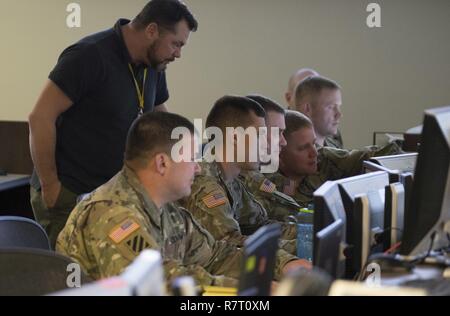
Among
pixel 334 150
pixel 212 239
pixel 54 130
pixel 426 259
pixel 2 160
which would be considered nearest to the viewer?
pixel 426 259

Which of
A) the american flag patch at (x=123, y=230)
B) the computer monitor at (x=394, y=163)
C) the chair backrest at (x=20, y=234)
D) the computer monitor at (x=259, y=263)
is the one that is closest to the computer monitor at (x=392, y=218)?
the computer monitor at (x=394, y=163)

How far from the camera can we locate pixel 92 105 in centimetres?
318

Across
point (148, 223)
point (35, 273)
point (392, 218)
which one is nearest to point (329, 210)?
point (392, 218)

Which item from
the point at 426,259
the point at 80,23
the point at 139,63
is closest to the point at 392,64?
the point at 80,23

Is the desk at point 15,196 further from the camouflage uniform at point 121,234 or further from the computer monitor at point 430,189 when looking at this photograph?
Result: the computer monitor at point 430,189

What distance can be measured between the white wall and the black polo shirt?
8.41ft

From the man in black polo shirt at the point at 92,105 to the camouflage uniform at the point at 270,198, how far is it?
0.58 metres

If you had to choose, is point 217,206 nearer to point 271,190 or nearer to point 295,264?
point 295,264

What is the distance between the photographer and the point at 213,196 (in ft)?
8.98

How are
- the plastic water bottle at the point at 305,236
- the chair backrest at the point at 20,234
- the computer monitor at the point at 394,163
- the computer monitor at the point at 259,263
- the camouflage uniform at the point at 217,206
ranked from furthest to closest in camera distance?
the computer monitor at the point at 394,163
the camouflage uniform at the point at 217,206
the plastic water bottle at the point at 305,236
the chair backrest at the point at 20,234
the computer monitor at the point at 259,263

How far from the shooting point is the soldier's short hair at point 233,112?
10.1 feet

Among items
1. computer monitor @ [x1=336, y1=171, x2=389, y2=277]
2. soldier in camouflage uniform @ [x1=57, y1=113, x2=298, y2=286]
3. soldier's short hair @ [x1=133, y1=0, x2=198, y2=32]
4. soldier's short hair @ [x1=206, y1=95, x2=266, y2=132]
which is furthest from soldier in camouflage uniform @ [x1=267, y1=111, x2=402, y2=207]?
computer monitor @ [x1=336, y1=171, x2=389, y2=277]

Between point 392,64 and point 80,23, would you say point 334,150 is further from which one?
point 80,23

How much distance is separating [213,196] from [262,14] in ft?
10.6
